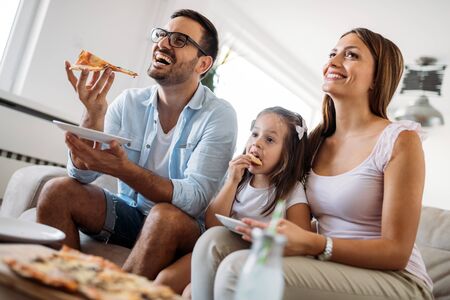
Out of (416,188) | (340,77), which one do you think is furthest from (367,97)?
(416,188)

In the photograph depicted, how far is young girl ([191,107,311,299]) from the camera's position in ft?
5.15

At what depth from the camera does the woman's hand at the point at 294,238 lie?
41.1 inches

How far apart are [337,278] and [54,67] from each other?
253 cm

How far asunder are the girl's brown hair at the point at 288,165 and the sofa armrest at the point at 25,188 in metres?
0.77

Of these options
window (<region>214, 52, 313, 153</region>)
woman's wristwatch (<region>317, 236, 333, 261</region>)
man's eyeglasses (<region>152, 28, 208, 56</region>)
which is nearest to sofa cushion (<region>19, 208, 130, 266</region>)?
woman's wristwatch (<region>317, 236, 333, 261</region>)

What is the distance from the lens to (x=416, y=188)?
1.24 meters

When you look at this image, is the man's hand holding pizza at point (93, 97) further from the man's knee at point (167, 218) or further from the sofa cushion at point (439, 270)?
the sofa cushion at point (439, 270)

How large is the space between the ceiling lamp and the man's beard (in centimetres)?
332

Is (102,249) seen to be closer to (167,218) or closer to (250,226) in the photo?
(167,218)

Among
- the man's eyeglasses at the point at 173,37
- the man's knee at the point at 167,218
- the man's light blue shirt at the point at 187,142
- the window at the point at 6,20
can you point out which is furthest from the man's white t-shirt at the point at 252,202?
the window at the point at 6,20

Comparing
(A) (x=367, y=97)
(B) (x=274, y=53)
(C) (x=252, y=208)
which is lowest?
(C) (x=252, y=208)

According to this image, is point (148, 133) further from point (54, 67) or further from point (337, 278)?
point (54, 67)

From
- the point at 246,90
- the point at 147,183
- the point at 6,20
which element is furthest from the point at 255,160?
the point at 246,90

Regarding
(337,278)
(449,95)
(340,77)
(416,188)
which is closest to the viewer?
(337,278)
